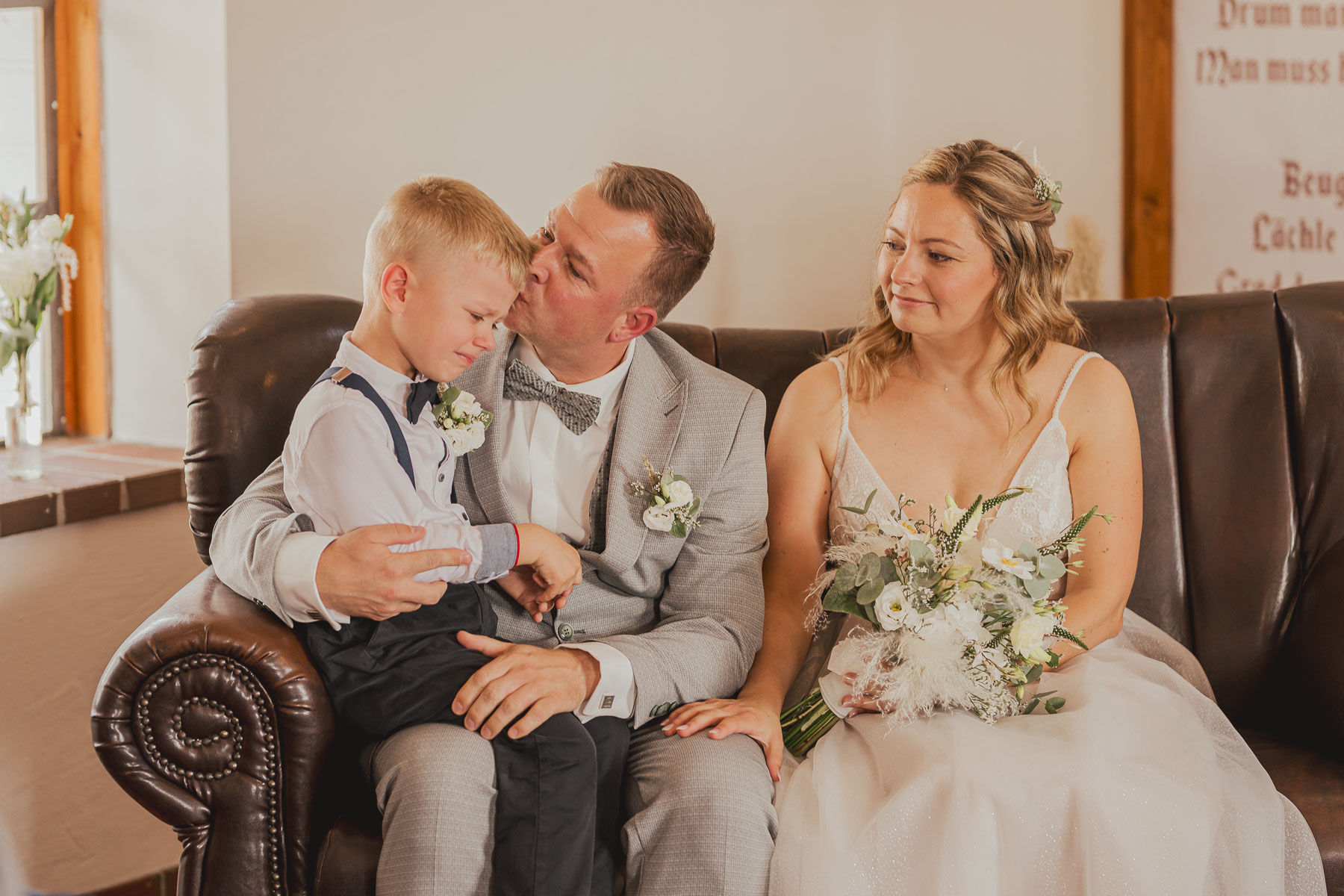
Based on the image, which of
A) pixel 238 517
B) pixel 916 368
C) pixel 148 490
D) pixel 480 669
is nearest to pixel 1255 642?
pixel 916 368

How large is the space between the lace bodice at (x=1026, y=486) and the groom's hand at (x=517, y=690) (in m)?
0.64

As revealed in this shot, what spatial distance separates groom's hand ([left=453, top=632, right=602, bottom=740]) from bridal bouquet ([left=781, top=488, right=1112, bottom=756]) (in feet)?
1.48

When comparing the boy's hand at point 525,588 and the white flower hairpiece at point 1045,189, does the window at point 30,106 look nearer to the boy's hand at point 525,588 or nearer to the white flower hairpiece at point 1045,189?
the boy's hand at point 525,588

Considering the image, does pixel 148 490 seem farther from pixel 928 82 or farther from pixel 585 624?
pixel 928 82

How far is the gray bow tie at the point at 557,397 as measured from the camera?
6.72ft

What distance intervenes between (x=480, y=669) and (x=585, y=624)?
0.34 m

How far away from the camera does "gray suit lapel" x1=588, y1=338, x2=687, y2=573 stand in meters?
2.00

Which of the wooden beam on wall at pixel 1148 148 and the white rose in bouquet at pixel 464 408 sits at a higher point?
the wooden beam on wall at pixel 1148 148

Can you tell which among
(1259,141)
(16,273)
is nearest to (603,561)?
(16,273)

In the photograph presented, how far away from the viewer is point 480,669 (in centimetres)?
173

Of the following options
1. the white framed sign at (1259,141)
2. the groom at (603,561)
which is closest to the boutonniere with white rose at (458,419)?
the groom at (603,561)

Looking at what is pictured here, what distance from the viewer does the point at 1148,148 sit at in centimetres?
323

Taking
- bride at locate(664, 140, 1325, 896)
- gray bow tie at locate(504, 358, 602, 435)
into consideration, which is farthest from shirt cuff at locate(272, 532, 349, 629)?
bride at locate(664, 140, 1325, 896)

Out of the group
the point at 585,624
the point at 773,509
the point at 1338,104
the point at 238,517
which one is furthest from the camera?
the point at 1338,104
